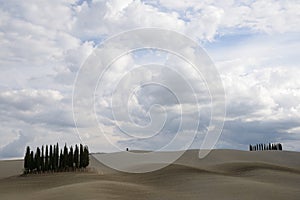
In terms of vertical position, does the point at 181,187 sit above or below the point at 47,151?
below

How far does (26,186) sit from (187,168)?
19.4 m

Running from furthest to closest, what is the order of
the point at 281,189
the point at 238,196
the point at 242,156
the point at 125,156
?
the point at 125,156 → the point at 242,156 → the point at 281,189 → the point at 238,196

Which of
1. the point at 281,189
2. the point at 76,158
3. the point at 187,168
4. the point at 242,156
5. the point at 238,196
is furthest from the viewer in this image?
the point at 242,156

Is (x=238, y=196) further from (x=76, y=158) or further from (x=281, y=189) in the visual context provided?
(x=76, y=158)

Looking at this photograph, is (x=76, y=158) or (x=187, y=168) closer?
(x=187, y=168)

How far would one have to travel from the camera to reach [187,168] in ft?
177

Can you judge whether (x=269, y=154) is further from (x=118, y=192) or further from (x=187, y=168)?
(x=118, y=192)

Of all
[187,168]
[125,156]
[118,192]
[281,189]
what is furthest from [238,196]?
[125,156]

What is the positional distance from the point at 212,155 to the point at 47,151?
44.6 metres

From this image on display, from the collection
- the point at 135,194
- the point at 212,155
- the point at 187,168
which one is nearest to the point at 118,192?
the point at 135,194

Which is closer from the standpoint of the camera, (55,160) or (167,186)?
(167,186)

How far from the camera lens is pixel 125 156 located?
99.4 m

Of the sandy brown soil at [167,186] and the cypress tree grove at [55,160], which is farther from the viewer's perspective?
the cypress tree grove at [55,160]

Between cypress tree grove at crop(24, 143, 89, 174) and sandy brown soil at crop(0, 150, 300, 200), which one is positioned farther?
cypress tree grove at crop(24, 143, 89, 174)
